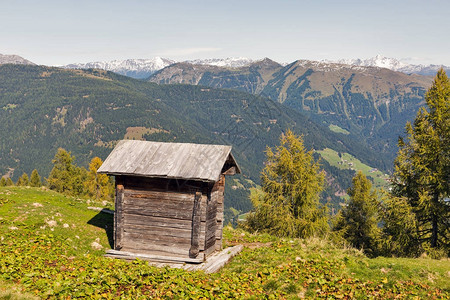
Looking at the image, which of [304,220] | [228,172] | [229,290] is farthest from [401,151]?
[229,290]

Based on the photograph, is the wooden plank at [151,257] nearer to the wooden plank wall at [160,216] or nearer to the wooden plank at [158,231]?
the wooden plank wall at [160,216]

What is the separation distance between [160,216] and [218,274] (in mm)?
5115

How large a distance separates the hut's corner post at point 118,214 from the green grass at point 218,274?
118 cm

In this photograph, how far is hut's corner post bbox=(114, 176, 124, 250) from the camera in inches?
764

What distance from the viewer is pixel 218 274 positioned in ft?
50.7

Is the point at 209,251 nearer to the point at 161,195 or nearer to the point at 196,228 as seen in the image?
the point at 196,228

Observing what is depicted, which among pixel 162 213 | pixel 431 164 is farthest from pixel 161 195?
pixel 431 164

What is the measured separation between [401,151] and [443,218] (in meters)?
5.32

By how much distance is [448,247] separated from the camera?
2408cm

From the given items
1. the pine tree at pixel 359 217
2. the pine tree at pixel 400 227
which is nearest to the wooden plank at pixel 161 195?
the pine tree at pixel 400 227

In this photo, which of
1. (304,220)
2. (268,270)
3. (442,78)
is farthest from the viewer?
(304,220)

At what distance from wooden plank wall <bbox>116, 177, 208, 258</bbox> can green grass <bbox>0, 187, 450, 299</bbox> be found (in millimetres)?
2279

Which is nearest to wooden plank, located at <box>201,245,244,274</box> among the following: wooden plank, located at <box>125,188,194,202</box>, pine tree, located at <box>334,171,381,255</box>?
wooden plank, located at <box>125,188,194,202</box>

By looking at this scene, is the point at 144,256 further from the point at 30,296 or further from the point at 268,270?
the point at 30,296
